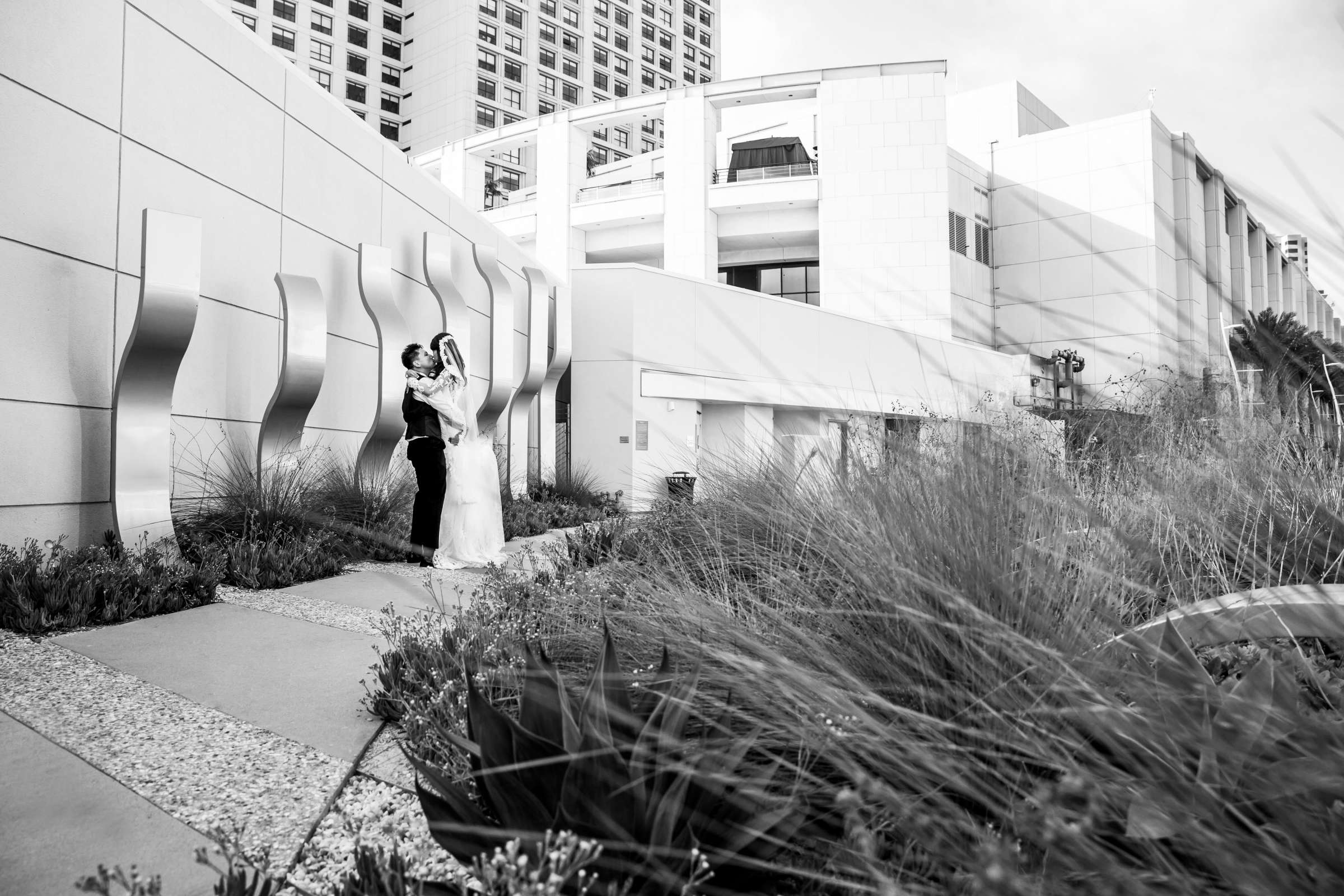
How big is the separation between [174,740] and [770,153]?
118 feet

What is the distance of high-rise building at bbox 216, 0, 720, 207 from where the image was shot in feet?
192

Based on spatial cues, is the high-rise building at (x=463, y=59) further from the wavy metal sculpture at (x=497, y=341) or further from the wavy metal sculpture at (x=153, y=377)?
the wavy metal sculpture at (x=153, y=377)

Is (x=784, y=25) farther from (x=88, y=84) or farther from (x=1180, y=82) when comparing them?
(x=88, y=84)

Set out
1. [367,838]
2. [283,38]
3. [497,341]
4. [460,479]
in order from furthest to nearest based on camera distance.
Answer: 1. [283,38]
2. [497,341]
3. [460,479]
4. [367,838]

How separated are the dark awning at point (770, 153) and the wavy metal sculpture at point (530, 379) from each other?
21.8 metres

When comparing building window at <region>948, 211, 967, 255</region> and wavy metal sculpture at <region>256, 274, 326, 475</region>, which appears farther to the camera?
building window at <region>948, 211, 967, 255</region>

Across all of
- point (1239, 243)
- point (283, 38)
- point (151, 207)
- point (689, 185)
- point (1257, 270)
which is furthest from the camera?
point (283, 38)

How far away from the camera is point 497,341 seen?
551 inches

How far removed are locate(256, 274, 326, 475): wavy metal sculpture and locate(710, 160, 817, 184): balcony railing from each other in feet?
88.7

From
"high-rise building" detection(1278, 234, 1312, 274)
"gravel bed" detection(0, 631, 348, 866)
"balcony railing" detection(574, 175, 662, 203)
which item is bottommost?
"gravel bed" detection(0, 631, 348, 866)

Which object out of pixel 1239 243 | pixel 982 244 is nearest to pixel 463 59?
pixel 982 244

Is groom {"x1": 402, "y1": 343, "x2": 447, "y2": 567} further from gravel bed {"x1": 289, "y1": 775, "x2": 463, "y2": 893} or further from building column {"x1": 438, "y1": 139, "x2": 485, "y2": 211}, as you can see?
building column {"x1": 438, "y1": 139, "x2": 485, "y2": 211}

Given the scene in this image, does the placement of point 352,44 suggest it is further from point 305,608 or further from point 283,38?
point 305,608

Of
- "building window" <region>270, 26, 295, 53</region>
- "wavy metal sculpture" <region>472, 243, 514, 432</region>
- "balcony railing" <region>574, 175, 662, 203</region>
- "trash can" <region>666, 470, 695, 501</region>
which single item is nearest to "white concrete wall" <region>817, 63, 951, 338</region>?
"balcony railing" <region>574, 175, 662, 203</region>
